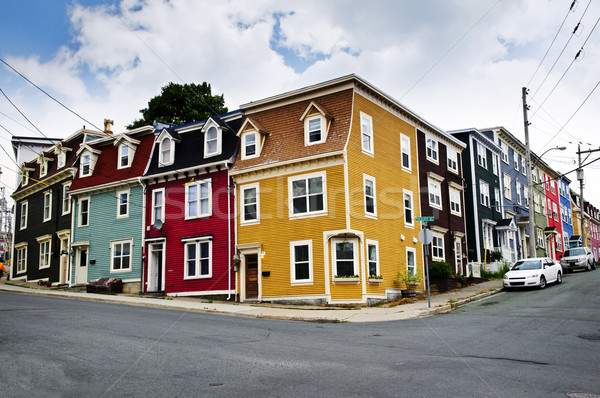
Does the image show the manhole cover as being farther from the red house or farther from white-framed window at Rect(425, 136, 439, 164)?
white-framed window at Rect(425, 136, 439, 164)

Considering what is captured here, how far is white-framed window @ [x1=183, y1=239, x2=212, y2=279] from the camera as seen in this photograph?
27109mm

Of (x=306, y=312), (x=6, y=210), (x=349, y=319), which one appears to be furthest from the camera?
(x=6, y=210)

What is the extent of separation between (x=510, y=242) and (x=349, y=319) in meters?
28.4

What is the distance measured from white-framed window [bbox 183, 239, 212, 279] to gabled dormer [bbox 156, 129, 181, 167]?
491 cm

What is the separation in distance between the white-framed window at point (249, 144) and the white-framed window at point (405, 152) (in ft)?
25.8

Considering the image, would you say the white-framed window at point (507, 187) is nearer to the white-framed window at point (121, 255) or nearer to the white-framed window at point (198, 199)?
the white-framed window at point (198, 199)

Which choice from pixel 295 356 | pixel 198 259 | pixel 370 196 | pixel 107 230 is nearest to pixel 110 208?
pixel 107 230

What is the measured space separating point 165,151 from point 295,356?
21184 millimetres

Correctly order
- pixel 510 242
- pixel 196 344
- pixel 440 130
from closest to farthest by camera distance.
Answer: pixel 196 344
pixel 440 130
pixel 510 242

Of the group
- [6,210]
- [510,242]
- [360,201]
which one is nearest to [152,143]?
[360,201]

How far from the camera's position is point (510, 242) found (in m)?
42.2

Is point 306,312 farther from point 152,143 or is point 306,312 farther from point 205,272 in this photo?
point 152,143

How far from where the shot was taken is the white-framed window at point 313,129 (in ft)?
81.0

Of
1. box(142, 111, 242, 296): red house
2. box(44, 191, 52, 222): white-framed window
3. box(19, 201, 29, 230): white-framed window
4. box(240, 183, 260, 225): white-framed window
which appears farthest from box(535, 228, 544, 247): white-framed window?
box(19, 201, 29, 230): white-framed window
